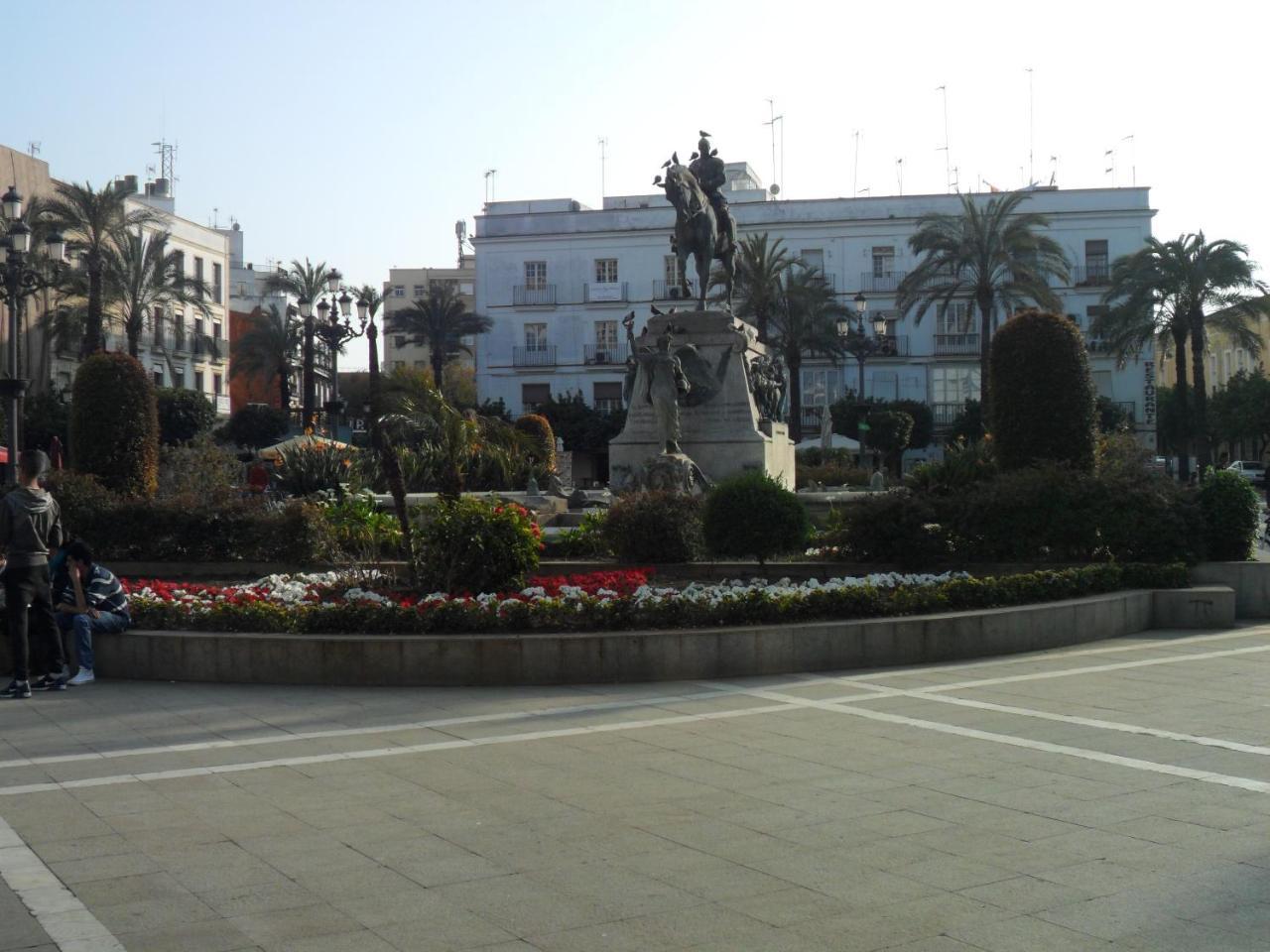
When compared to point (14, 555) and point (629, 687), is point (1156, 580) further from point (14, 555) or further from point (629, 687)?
point (14, 555)

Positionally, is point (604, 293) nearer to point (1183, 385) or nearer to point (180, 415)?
point (180, 415)

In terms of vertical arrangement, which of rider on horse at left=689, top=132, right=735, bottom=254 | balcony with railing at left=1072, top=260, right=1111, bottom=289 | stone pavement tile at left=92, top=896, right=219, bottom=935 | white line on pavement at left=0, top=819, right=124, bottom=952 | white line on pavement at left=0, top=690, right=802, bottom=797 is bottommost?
stone pavement tile at left=92, top=896, right=219, bottom=935

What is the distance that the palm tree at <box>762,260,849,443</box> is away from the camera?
52656mm

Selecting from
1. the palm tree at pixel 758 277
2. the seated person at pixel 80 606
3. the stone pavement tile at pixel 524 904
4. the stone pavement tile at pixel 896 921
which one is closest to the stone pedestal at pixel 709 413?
the seated person at pixel 80 606

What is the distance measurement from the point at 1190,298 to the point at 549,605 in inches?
1427

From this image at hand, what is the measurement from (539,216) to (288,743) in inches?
2246

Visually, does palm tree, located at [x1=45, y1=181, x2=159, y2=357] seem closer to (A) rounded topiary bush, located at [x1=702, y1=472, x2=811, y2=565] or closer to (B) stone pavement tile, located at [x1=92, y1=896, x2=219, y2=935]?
(A) rounded topiary bush, located at [x1=702, y1=472, x2=811, y2=565]

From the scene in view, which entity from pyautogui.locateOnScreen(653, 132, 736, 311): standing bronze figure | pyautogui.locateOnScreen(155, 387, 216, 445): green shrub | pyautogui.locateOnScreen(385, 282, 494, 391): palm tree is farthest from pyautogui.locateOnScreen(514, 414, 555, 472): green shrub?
pyautogui.locateOnScreen(385, 282, 494, 391): palm tree

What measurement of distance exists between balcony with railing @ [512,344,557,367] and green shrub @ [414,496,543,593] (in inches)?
2047

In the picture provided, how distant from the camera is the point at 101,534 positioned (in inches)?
635

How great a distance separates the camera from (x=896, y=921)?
4566 mm

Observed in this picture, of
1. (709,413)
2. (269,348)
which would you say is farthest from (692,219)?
(269,348)

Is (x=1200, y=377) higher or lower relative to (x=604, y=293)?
lower

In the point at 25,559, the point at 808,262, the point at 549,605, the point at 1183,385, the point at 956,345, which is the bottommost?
the point at 549,605
